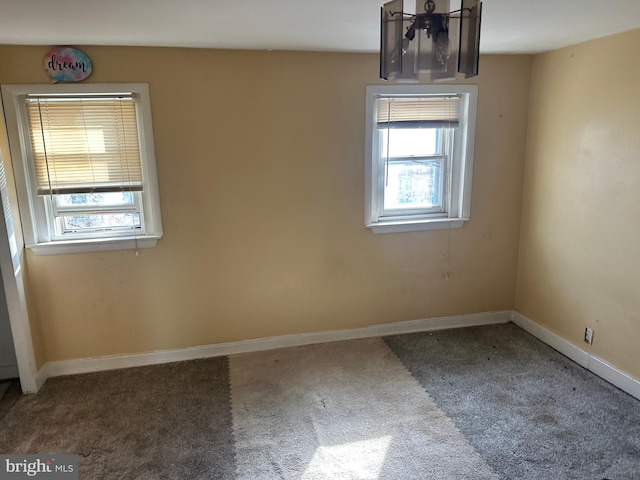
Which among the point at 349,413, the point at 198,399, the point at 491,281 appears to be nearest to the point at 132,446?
the point at 198,399

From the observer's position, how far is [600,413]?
2506 millimetres

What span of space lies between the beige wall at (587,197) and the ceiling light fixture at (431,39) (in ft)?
5.62

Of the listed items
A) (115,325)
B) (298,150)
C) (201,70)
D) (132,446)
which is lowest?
(132,446)

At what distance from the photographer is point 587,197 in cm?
289

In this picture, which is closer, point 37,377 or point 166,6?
point 166,6

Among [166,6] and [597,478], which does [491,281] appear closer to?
[597,478]

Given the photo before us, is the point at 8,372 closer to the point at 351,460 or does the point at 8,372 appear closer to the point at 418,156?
the point at 351,460

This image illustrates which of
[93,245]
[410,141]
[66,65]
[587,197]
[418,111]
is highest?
[66,65]

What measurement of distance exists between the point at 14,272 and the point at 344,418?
2.17 metres

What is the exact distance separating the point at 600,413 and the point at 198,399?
2360mm

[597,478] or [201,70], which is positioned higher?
[201,70]

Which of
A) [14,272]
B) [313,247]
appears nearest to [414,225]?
[313,247]

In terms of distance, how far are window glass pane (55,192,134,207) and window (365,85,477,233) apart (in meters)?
1.69

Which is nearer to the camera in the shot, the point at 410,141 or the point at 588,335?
the point at 588,335
